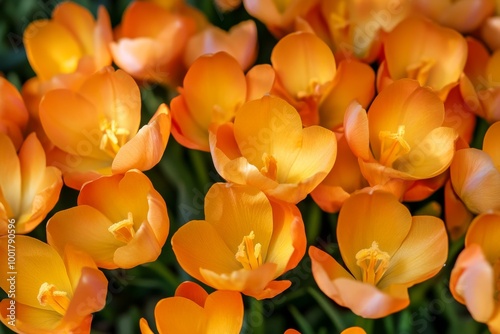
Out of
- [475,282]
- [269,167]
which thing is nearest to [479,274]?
[475,282]

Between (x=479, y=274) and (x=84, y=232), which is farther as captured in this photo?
(x=84, y=232)

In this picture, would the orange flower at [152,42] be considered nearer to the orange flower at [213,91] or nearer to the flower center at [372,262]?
the orange flower at [213,91]

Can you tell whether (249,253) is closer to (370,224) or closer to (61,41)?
(370,224)

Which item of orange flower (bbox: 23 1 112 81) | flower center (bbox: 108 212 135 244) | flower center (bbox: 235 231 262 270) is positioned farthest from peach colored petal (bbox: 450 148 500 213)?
orange flower (bbox: 23 1 112 81)

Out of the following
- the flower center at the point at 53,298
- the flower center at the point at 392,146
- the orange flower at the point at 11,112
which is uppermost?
the flower center at the point at 392,146

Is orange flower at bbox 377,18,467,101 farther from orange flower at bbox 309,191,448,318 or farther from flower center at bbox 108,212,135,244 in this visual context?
flower center at bbox 108,212,135,244

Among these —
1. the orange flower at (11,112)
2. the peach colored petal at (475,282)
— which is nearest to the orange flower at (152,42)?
the orange flower at (11,112)
